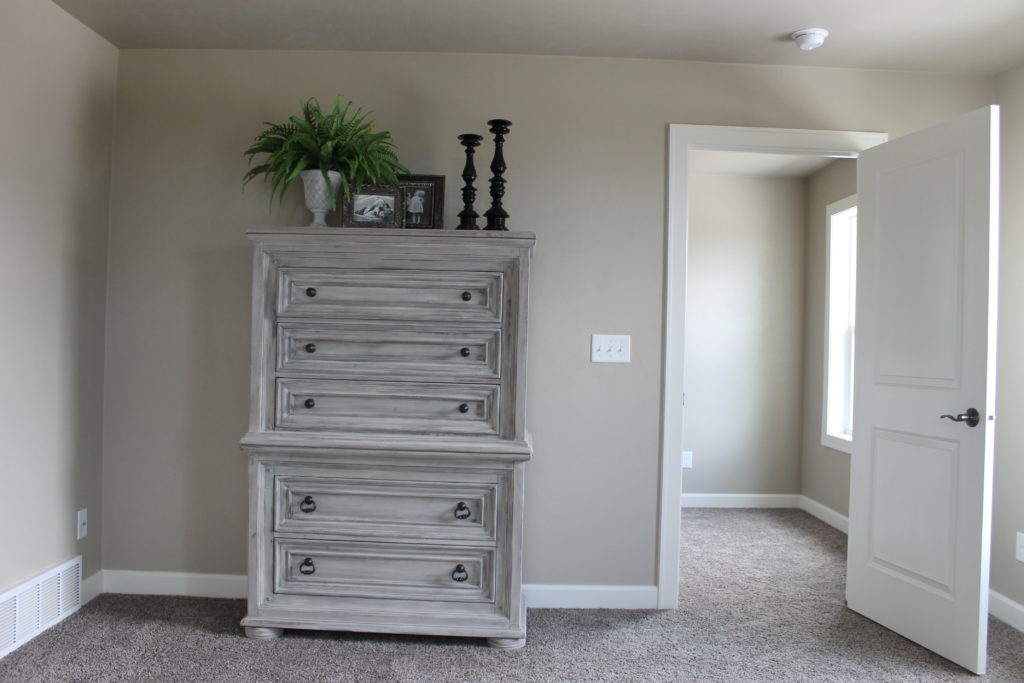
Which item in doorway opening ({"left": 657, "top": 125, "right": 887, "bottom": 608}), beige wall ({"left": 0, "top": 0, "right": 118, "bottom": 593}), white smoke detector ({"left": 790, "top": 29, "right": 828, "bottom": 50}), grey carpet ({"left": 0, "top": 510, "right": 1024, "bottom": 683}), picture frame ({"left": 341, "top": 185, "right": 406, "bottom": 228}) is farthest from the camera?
doorway opening ({"left": 657, "top": 125, "right": 887, "bottom": 608})

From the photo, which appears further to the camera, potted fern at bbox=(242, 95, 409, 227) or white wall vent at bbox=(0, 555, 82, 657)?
potted fern at bbox=(242, 95, 409, 227)

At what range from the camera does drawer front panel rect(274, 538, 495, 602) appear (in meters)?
2.72

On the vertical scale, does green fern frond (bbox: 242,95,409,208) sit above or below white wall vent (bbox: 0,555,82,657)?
above

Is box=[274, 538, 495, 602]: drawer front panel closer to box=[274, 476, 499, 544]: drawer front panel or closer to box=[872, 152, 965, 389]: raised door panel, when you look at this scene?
box=[274, 476, 499, 544]: drawer front panel

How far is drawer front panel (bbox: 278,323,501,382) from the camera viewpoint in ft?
8.89

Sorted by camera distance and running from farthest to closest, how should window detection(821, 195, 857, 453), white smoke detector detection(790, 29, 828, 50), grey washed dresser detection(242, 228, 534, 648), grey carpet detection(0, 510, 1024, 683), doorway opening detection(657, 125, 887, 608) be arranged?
window detection(821, 195, 857, 453), doorway opening detection(657, 125, 887, 608), white smoke detector detection(790, 29, 828, 50), grey washed dresser detection(242, 228, 534, 648), grey carpet detection(0, 510, 1024, 683)

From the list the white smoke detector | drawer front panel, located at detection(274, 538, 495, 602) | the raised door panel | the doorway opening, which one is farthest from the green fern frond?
the raised door panel

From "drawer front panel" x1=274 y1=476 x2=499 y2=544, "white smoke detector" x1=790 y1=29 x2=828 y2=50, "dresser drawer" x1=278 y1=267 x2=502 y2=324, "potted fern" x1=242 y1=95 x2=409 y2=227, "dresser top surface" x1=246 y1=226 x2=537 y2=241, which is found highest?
"white smoke detector" x1=790 y1=29 x2=828 y2=50

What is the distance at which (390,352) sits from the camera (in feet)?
8.96

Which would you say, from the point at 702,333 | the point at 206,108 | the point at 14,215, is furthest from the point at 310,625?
the point at 702,333

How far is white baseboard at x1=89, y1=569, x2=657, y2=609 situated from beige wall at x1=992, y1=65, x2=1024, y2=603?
148cm

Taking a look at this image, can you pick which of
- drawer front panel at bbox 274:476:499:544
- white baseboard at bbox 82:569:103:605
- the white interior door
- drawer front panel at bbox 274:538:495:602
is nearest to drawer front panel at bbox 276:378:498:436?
drawer front panel at bbox 274:476:499:544

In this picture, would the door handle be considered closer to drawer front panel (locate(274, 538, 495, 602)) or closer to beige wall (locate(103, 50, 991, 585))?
beige wall (locate(103, 50, 991, 585))

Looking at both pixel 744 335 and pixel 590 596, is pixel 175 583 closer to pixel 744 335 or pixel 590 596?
pixel 590 596
